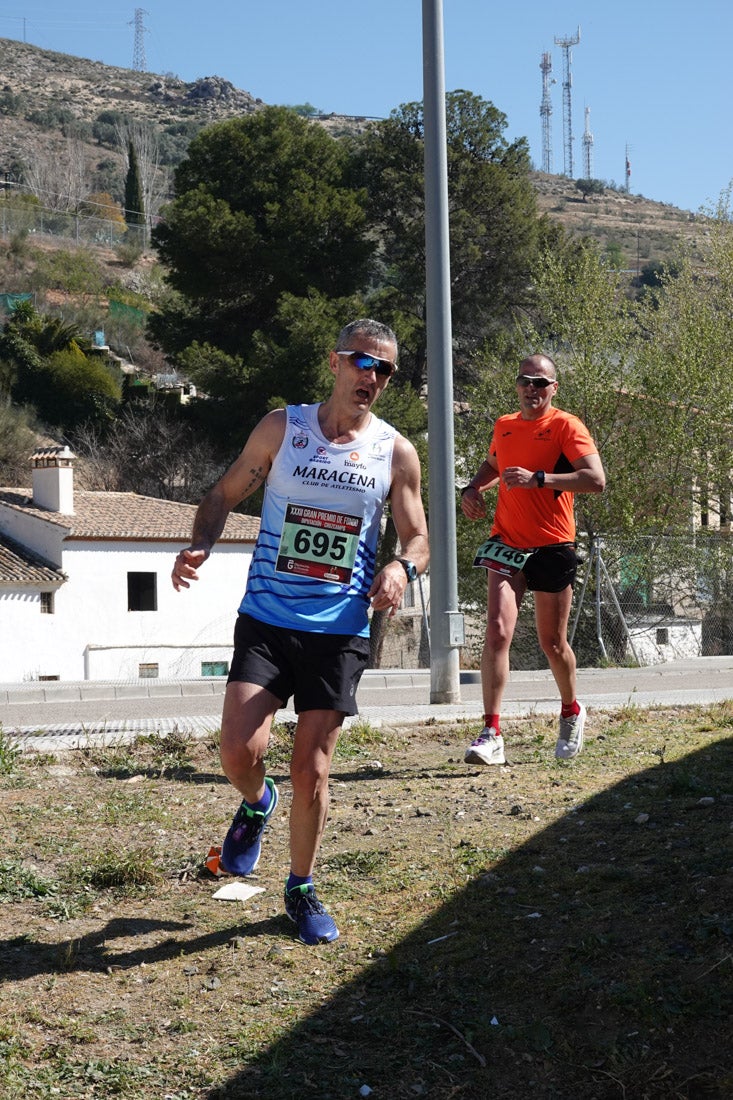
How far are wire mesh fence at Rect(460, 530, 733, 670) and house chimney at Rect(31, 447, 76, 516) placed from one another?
22.5 m

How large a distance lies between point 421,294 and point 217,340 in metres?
6.94

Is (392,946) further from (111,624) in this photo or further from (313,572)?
(111,624)

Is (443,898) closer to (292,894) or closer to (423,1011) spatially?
(292,894)

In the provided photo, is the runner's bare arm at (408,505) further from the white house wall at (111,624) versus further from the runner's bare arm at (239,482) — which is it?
the white house wall at (111,624)

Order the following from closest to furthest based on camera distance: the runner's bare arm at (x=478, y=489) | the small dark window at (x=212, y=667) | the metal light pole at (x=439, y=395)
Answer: the runner's bare arm at (x=478, y=489) < the metal light pole at (x=439, y=395) < the small dark window at (x=212, y=667)

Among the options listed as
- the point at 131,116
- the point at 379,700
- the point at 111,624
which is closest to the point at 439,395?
the point at 379,700

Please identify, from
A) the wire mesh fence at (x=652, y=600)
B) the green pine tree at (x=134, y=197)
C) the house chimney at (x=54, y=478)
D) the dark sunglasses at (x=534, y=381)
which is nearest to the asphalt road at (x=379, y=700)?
the wire mesh fence at (x=652, y=600)

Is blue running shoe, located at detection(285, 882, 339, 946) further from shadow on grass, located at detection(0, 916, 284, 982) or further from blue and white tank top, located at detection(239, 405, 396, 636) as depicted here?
blue and white tank top, located at detection(239, 405, 396, 636)

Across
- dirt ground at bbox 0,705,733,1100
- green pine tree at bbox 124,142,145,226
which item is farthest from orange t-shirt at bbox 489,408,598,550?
green pine tree at bbox 124,142,145,226

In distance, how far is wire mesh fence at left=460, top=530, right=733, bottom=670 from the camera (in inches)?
762

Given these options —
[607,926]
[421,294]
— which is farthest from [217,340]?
[607,926]

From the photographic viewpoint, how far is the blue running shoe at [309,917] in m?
4.10

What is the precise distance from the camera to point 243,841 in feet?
14.8

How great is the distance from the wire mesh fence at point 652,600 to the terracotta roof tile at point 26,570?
825 inches
